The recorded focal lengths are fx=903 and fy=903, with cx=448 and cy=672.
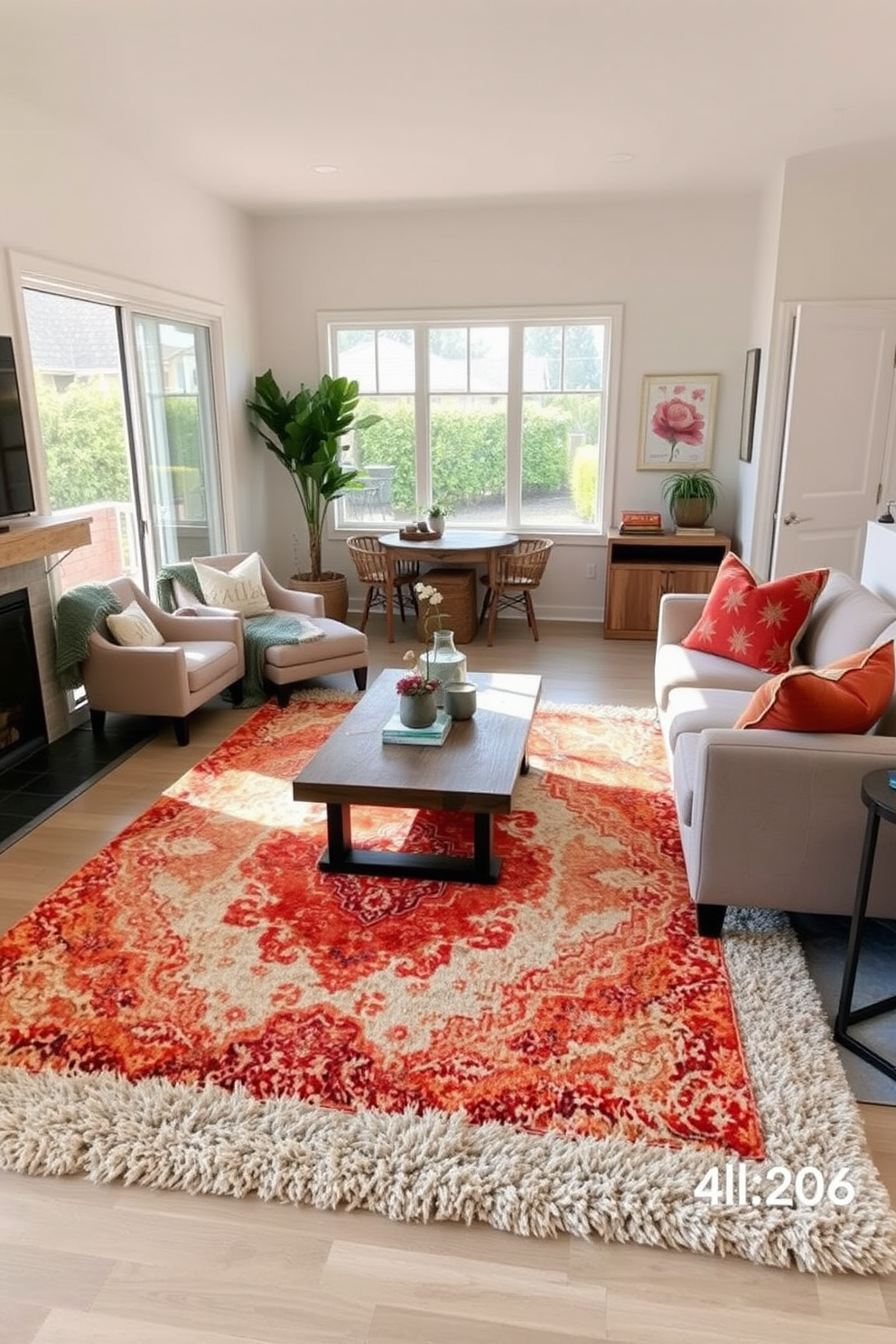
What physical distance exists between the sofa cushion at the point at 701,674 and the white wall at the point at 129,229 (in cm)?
330

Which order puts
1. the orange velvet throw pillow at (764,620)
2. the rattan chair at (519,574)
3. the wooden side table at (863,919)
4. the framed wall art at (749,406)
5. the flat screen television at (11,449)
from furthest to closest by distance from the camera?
the rattan chair at (519,574) < the framed wall art at (749,406) < the orange velvet throw pillow at (764,620) < the flat screen television at (11,449) < the wooden side table at (863,919)

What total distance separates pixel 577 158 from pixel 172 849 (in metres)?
4.23

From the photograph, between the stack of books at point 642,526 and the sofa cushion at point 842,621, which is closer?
the sofa cushion at point 842,621

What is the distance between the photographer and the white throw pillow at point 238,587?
5242 millimetres

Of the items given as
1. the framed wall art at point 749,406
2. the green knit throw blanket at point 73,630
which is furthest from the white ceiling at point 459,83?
the green knit throw blanket at point 73,630

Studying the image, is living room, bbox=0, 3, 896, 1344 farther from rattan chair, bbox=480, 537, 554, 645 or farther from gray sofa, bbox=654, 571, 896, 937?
gray sofa, bbox=654, 571, 896, 937

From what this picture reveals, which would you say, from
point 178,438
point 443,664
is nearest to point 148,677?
point 443,664

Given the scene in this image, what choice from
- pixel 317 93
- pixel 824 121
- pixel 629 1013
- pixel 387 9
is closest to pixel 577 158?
pixel 824 121

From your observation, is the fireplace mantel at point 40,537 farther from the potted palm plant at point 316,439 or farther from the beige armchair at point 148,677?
the potted palm plant at point 316,439

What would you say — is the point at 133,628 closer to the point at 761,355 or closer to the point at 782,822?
the point at 782,822

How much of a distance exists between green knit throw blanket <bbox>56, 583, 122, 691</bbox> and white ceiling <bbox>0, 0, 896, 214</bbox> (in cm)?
220

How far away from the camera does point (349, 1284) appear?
1725mm

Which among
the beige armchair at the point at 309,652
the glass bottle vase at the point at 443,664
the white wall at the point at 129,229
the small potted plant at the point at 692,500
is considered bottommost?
the beige armchair at the point at 309,652

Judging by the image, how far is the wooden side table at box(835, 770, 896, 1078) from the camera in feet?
7.14
